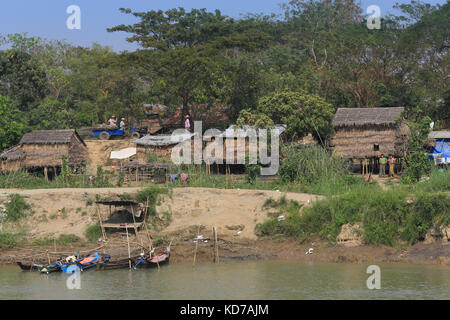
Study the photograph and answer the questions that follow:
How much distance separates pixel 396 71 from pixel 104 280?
58.8ft

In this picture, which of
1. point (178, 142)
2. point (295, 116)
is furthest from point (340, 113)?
point (178, 142)

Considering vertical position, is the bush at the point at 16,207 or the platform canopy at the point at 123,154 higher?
the platform canopy at the point at 123,154

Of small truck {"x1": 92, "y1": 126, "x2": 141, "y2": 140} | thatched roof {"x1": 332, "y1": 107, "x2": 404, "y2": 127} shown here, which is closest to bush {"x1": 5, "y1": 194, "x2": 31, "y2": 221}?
small truck {"x1": 92, "y1": 126, "x2": 141, "y2": 140}

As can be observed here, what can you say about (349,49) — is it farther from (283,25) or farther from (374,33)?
(283,25)

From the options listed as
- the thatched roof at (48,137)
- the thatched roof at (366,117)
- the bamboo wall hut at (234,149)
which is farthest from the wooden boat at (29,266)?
the thatched roof at (366,117)

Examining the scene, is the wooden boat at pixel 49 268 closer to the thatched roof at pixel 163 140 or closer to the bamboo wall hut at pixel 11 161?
the bamboo wall hut at pixel 11 161

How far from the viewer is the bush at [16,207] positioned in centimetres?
2072

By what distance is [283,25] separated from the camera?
48.1m

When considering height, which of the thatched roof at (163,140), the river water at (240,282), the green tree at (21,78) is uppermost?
the green tree at (21,78)

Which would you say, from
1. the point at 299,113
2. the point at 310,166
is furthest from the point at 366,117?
the point at 310,166

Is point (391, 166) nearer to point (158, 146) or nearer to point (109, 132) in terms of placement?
point (158, 146)

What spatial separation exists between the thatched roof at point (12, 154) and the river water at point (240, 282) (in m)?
7.71

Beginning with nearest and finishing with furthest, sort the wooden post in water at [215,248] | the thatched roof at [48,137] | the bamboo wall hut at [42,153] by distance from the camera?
the wooden post in water at [215,248]
the bamboo wall hut at [42,153]
the thatched roof at [48,137]

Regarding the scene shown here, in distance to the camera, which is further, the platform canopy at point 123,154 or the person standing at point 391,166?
the platform canopy at point 123,154
